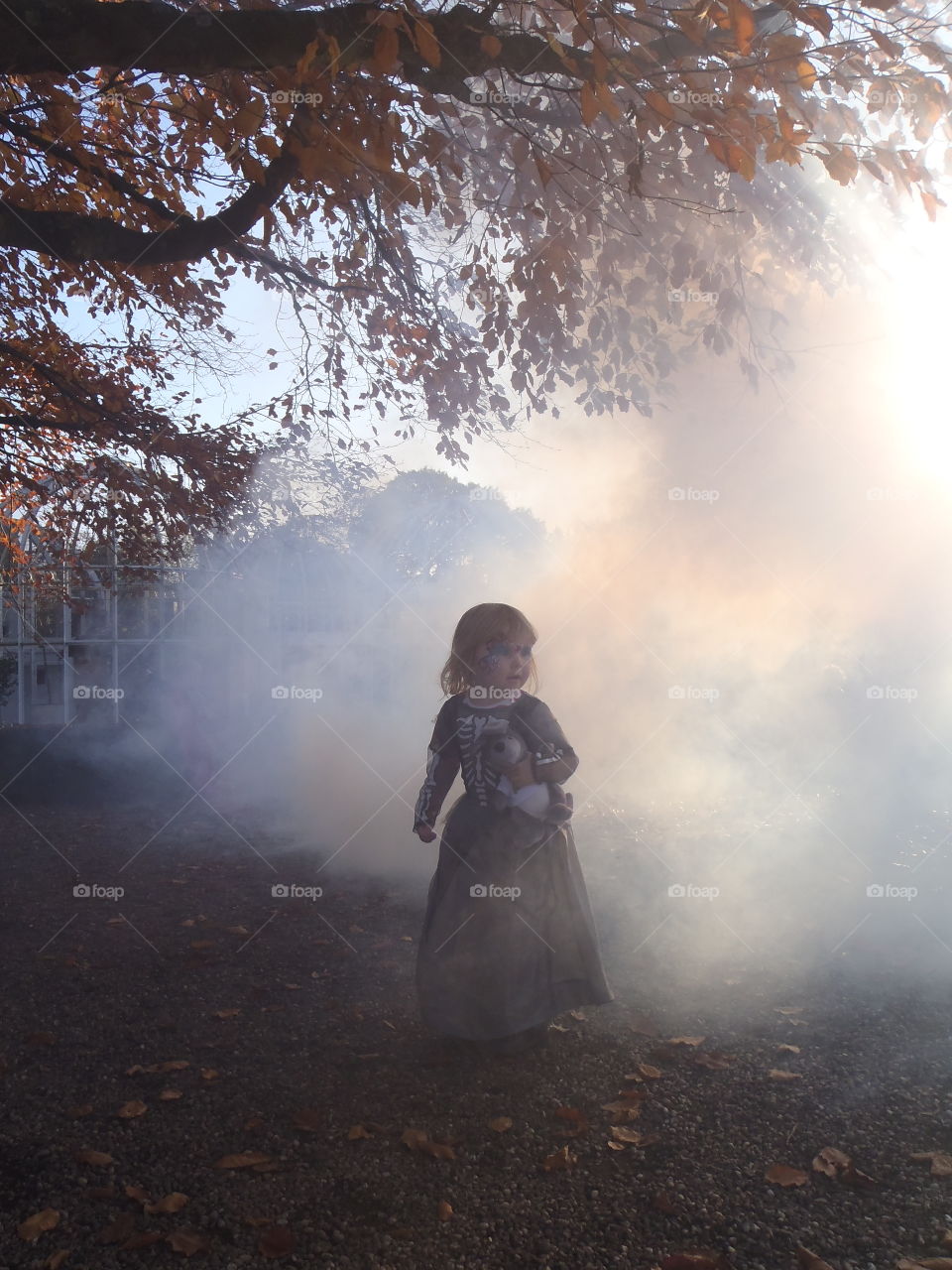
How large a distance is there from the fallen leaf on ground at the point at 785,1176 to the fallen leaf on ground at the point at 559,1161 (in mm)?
596

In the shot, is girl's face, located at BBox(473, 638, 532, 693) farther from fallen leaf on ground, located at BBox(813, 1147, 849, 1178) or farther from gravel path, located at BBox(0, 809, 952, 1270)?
fallen leaf on ground, located at BBox(813, 1147, 849, 1178)

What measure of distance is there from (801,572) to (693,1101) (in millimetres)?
8470

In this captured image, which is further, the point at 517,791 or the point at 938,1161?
the point at 517,791

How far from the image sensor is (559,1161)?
2.80m

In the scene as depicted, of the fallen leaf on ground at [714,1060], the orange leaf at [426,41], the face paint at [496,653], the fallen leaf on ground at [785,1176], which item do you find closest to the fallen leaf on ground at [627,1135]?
the fallen leaf on ground at [785,1176]

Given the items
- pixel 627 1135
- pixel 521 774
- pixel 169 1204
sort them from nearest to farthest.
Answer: pixel 169 1204 → pixel 627 1135 → pixel 521 774

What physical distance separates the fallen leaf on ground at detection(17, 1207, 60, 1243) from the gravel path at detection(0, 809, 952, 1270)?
0.04ft

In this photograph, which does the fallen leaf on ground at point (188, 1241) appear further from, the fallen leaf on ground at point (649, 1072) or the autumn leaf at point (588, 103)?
the autumn leaf at point (588, 103)

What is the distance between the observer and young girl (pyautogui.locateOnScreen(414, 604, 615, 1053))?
3559 millimetres

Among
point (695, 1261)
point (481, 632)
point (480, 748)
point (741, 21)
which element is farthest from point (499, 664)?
point (741, 21)

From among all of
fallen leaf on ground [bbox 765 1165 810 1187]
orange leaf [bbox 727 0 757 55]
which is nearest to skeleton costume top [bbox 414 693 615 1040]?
fallen leaf on ground [bbox 765 1165 810 1187]

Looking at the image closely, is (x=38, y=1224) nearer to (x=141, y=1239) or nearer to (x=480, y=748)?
(x=141, y=1239)

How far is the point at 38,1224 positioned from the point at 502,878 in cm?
188

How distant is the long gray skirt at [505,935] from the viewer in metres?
3.55
